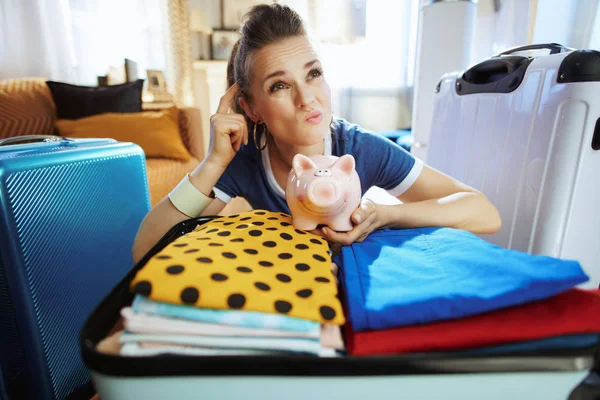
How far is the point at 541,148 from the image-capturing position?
0.69 metres

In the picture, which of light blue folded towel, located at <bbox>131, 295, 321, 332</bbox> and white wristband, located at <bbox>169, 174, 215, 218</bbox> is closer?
light blue folded towel, located at <bbox>131, 295, 321, 332</bbox>

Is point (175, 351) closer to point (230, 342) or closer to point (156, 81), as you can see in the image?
point (230, 342)

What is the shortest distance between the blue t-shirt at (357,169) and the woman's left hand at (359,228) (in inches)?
11.3

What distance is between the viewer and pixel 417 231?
1.65ft

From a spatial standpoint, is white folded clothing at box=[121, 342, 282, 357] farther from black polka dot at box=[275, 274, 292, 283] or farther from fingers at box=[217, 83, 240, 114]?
fingers at box=[217, 83, 240, 114]

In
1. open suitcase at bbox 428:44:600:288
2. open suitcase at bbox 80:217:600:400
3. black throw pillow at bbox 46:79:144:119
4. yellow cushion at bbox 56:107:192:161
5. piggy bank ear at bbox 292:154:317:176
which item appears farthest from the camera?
black throw pillow at bbox 46:79:144:119

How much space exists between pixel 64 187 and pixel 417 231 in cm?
69

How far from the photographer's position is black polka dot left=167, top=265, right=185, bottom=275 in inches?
12.9

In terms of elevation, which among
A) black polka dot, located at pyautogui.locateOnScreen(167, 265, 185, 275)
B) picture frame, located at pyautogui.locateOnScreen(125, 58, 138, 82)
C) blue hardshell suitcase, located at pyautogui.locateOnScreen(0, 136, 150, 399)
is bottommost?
blue hardshell suitcase, located at pyautogui.locateOnScreen(0, 136, 150, 399)

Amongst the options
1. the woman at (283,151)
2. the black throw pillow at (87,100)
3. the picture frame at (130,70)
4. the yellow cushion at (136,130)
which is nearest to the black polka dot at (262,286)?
the woman at (283,151)

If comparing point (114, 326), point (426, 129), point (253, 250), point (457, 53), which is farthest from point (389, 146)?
point (457, 53)

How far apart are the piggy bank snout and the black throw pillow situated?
6.83ft

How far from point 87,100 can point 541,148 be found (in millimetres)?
2249

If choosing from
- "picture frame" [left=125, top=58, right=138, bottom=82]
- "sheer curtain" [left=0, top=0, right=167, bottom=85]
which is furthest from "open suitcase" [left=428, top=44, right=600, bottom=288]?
"sheer curtain" [left=0, top=0, right=167, bottom=85]
